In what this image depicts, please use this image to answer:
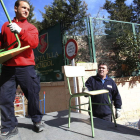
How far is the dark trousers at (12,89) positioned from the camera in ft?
6.84

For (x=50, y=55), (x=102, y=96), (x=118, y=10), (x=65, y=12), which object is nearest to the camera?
(x=102, y=96)

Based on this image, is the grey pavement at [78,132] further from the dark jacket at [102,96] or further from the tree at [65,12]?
the tree at [65,12]

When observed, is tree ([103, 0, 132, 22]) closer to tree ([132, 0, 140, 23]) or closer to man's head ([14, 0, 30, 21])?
tree ([132, 0, 140, 23])

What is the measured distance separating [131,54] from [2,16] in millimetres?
4998

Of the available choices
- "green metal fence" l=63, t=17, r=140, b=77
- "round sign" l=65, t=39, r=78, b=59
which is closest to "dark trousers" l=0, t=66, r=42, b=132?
"round sign" l=65, t=39, r=78, b=59

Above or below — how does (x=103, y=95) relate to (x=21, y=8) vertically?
below

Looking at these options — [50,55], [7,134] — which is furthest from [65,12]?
[7,134]

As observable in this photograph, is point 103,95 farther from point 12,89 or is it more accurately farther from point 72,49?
point 12,89

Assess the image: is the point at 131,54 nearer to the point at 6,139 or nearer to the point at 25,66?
the point at 25,66

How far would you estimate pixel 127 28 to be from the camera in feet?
21.4

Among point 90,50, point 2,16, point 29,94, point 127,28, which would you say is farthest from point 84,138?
point 127,28

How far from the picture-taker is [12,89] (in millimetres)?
2164

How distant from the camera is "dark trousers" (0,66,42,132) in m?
2.08

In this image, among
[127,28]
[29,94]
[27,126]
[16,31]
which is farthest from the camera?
[127,28]
